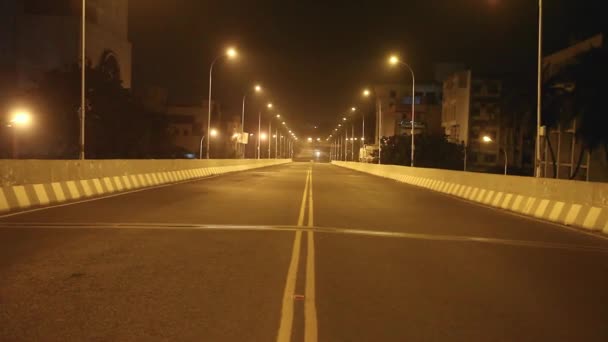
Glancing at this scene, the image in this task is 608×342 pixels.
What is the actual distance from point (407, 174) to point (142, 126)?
130 feet

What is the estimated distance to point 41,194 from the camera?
17.2 m

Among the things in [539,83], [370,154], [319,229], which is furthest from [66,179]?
[370,154]

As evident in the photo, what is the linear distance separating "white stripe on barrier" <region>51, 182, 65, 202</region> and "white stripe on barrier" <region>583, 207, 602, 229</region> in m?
14.3

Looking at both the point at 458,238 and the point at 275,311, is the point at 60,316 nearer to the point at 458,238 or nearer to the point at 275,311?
the point at 275,311

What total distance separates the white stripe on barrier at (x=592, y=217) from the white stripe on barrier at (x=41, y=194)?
14.2 meters

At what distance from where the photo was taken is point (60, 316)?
19.1 feet

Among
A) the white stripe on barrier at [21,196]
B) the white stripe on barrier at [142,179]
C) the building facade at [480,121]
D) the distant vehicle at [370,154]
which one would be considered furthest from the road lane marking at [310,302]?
the distant vehicle at [370,154]

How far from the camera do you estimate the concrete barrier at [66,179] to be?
51.9ft

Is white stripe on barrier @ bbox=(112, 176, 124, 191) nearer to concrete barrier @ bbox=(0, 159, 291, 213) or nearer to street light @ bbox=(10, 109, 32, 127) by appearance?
concrete barrier @ bbox=(0, 159, 291, 213)

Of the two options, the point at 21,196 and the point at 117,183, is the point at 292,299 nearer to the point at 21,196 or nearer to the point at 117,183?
the point at 21,196

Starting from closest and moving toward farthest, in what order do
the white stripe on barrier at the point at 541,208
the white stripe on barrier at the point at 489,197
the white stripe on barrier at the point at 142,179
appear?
the white stripe on barrier at the point at 541,208
the white stripe on barrier at the point at 489,197
the white stripe on barrier at the point at 142,179

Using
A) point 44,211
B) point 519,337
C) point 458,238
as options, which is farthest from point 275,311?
point 44,211

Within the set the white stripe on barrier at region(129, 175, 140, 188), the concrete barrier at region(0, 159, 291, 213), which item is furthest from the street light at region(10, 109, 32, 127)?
the white stripe on barrier at region(129, 175, 140, 188)

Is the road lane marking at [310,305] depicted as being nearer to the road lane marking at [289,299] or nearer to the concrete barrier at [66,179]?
the road lane marking at [289,299]
